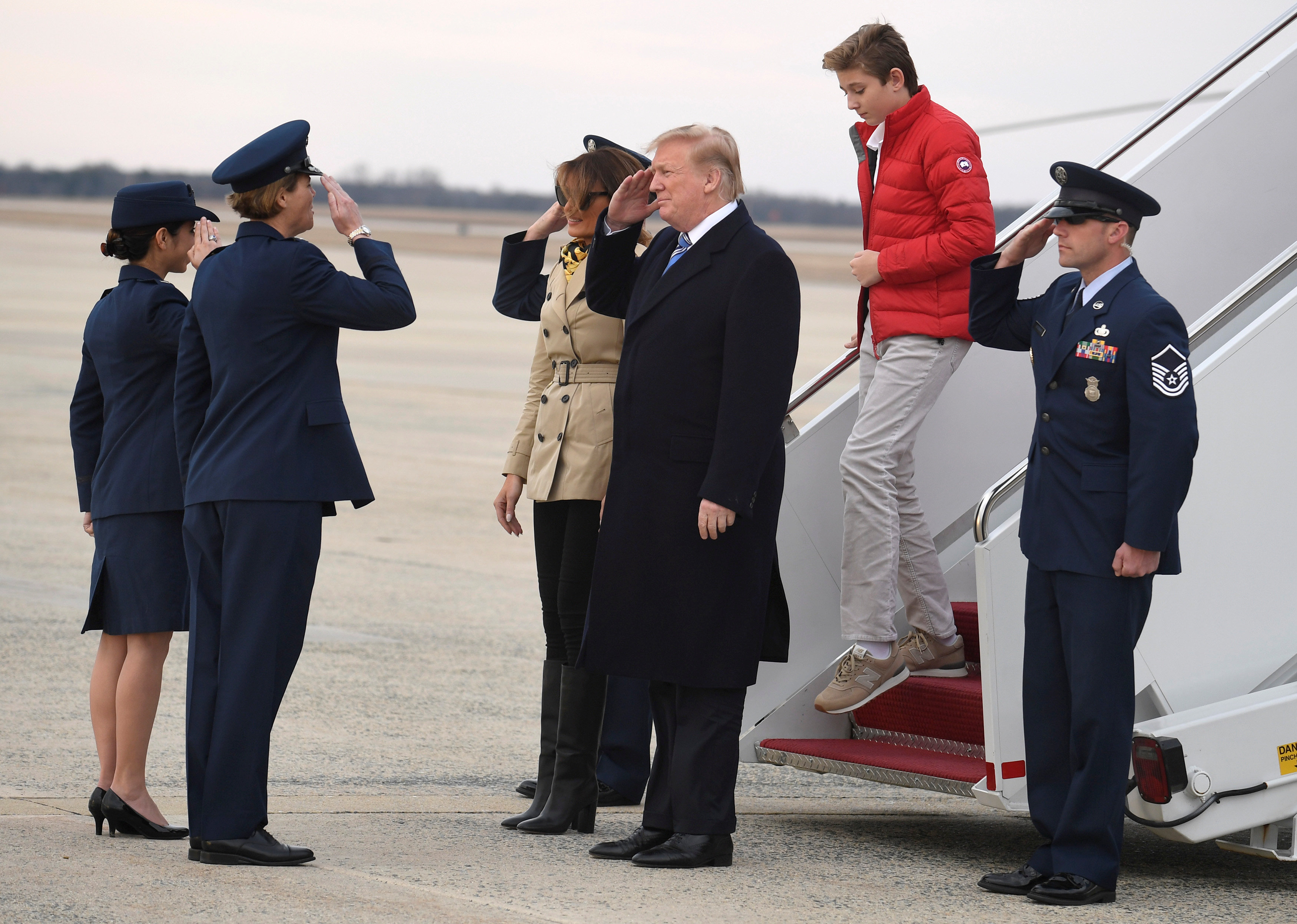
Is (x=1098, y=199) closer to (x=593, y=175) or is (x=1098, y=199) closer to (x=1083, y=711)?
(x=1083, y=711)

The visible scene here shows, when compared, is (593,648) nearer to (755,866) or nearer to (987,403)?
(755,866)

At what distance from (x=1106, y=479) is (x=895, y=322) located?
1.11 metres

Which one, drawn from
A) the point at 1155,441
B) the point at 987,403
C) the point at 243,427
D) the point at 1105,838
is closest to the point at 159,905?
the point at 243,427

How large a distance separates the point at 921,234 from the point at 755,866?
6.49 ft

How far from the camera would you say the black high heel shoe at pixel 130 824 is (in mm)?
4617

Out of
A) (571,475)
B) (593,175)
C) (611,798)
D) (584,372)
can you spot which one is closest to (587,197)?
(593,175)

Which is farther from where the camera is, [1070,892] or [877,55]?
[877,55]

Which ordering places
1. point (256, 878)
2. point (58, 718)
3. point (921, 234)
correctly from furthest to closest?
point (58, 718) < point (921, 234) < point (256, 878)

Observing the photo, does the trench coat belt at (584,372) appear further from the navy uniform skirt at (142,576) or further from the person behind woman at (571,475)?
the navy uniform skirt at (142,576)

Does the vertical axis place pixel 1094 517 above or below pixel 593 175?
below

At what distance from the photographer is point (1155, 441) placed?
13.4 ft

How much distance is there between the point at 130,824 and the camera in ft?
15.2

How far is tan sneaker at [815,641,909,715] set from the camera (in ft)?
17.0

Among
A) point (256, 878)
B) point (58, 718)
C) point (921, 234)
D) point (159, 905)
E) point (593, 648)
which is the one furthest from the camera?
point (58, 718)
